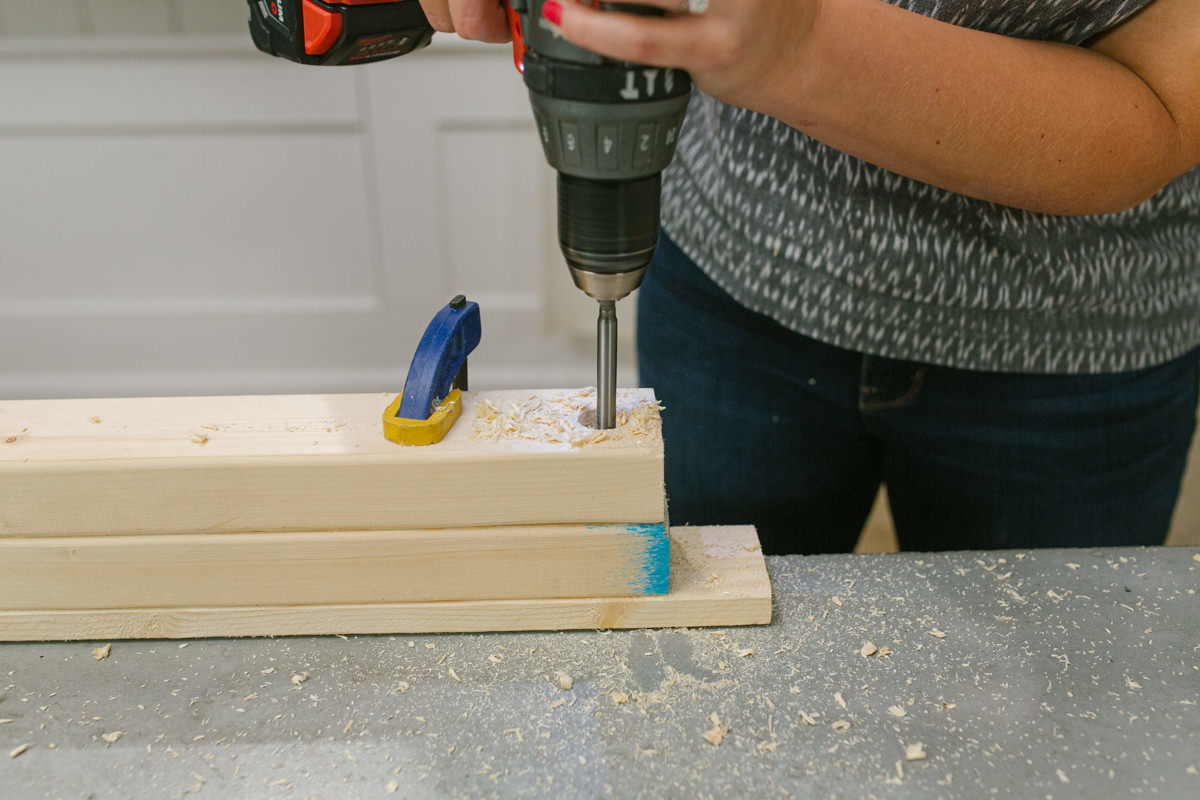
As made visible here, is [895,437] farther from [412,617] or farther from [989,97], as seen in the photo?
[412,617]

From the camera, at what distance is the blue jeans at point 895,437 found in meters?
0.95

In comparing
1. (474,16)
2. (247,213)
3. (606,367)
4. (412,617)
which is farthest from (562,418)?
(247,213)

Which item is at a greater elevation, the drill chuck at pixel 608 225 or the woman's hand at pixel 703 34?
Result: the woman's hand at pixel 703 34

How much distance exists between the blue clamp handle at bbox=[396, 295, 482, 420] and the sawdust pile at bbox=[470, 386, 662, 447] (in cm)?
4

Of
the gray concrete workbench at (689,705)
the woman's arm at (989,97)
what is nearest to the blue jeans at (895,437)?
the gray concrete workbench at (689,705)

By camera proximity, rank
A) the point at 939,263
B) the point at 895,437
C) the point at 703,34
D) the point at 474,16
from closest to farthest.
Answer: the point at 703,34, the point at 474,16, the point at 939,263, the point at 895,437

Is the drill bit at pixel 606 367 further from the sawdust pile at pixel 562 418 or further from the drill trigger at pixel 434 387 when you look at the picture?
the drill trigger at pixel 434 387

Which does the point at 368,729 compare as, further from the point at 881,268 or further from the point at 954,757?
the point at 881,268

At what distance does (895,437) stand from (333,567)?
0.58 meters

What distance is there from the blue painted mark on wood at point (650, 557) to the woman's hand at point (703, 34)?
35 cm

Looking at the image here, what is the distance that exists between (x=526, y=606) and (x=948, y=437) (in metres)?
0.48

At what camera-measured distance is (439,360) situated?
0.77m

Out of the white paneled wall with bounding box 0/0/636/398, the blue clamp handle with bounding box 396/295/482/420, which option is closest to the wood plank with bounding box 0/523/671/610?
the blue clamp handle with bounding box 396/295/482/420

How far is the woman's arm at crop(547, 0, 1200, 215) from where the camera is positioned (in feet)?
2.01
